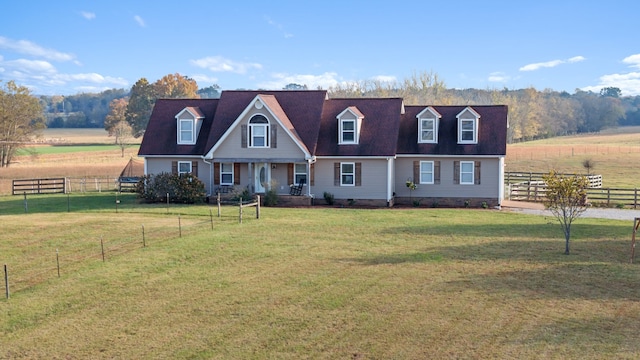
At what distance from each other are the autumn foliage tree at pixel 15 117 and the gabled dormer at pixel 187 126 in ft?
105

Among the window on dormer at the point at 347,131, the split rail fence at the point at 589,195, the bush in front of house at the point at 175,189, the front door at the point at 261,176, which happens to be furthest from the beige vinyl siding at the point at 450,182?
the bush in front of house at the point at 175,189

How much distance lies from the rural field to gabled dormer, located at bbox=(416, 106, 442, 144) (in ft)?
31.6

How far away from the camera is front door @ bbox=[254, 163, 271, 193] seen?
116 feet

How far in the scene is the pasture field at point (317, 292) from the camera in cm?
1195

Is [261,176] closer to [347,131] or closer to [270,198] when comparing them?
[270,198]

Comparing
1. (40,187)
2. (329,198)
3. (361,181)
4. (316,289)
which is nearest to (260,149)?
(329,198)

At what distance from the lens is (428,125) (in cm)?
3600

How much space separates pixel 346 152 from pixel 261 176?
506 centimetres

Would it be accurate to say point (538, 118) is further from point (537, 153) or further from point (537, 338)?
point (537, 338)

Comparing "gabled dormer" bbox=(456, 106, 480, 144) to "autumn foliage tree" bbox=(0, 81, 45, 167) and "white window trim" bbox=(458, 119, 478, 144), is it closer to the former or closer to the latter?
"white window trim" bbox=(458, 119, 478, 144)

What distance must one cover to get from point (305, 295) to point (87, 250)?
886 cm

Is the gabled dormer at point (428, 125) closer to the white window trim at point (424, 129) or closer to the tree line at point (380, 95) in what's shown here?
the white window trim at point (424, 129)

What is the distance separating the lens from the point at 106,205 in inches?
1286

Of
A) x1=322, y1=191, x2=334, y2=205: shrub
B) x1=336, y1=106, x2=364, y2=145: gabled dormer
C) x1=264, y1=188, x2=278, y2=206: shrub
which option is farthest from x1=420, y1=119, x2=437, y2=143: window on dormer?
x1=264, y1=188, x2=278, y2=206: shrub
